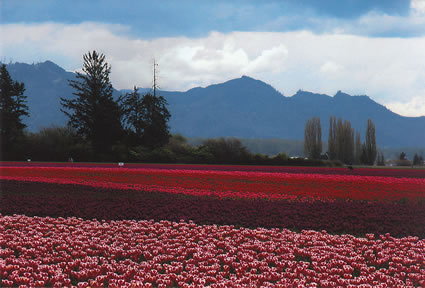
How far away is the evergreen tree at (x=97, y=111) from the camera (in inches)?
1679

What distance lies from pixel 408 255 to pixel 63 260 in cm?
675

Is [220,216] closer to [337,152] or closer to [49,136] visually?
[49,136]

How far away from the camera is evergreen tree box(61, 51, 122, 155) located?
42.7 metres

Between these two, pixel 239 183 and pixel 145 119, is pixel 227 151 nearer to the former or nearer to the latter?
pixel 145 119

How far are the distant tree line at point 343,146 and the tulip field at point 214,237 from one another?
150 feet

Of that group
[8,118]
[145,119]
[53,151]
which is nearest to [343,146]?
[145,119]

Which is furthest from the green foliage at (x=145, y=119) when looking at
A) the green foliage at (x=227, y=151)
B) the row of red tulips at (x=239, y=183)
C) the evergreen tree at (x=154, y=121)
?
the row of red tulips at (x=239, y=183)

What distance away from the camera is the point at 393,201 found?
53.1ft

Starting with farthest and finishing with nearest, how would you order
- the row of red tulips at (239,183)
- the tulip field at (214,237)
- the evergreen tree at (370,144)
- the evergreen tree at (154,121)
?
the evergreen tree at (370,144)
the evergreen tree at (154,121)
the row of red tulips at (239,183)
the tulip field at (214,237)

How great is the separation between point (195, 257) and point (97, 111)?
36656 mm

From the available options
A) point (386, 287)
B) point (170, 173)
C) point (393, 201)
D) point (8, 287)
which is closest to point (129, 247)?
point (8, 287)

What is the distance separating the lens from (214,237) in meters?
10.3

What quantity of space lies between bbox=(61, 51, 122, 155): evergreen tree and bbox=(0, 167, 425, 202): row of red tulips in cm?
1718

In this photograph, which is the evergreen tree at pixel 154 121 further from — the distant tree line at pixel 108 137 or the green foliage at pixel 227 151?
the green foliage at pixel 227 151
